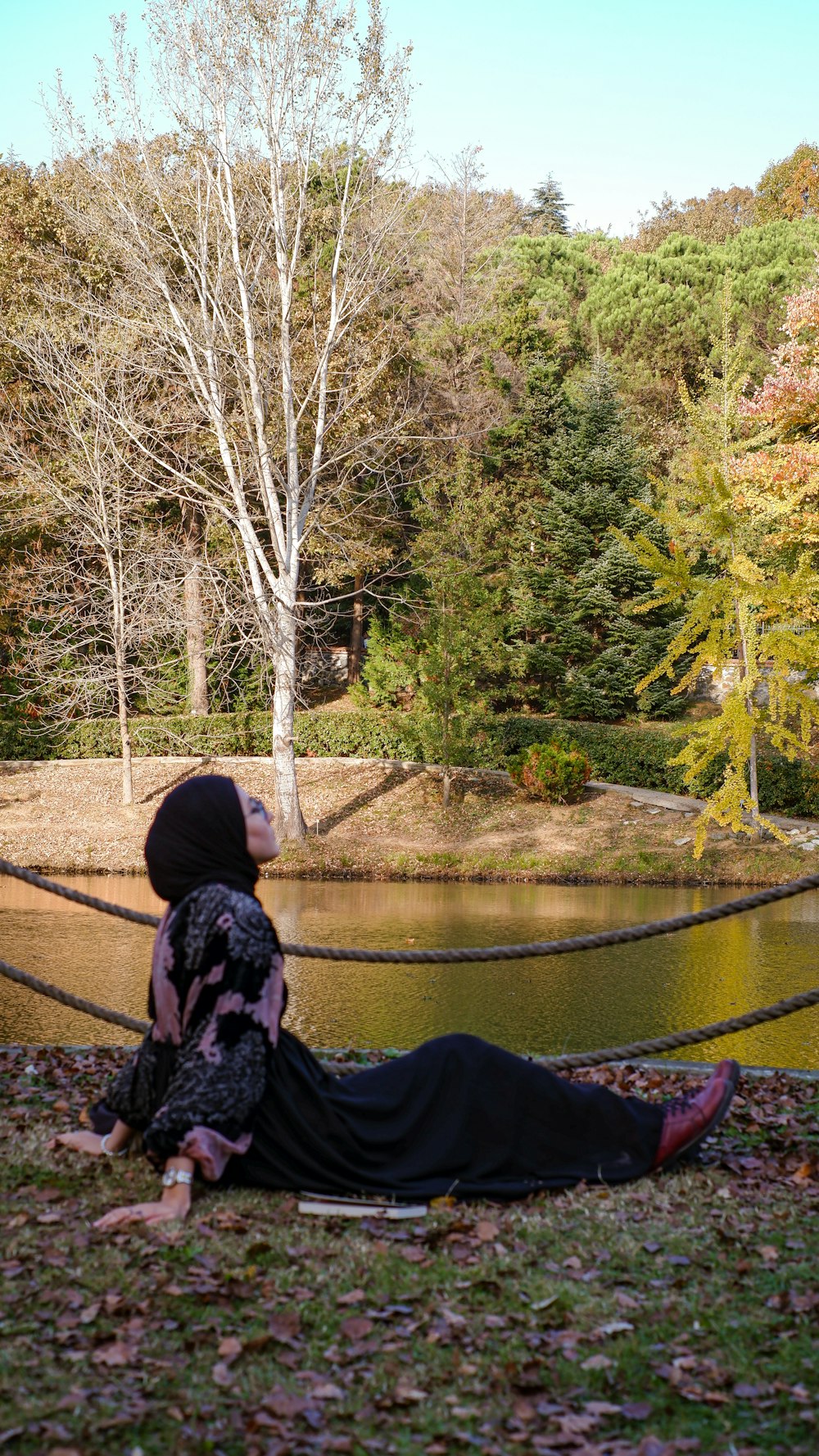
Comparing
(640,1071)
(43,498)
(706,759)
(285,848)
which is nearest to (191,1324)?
(640,1071)

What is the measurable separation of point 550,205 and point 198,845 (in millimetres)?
43034

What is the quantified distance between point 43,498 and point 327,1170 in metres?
18.6

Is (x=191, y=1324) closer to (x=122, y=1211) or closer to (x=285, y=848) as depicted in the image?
(x=122, y=1211)

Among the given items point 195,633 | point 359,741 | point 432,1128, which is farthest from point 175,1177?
point 195,633

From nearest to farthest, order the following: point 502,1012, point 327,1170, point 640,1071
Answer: point 327,1170
point 640,1071
point 502,1012

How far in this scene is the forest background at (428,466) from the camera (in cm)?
1845

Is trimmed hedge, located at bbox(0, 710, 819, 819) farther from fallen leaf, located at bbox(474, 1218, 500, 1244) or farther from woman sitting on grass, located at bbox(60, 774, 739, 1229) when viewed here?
fallen leaf, located at bbox(474, 1218, 500, 1244)

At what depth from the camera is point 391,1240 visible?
3541 mm

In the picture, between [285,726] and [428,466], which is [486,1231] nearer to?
[285,726]

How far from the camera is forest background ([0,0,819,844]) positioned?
18453 millimetres

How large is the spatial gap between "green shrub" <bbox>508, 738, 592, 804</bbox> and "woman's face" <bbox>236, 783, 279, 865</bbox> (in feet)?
52.5

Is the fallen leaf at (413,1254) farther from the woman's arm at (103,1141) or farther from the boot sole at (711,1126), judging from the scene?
the woman's arm at (103,1141)

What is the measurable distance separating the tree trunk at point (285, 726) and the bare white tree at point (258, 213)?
1.0 inches

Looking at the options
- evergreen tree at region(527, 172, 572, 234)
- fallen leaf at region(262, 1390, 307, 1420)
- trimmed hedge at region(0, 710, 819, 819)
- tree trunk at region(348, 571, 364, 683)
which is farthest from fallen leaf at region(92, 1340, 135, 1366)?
evergreen tree at region(527, 172, 572, 234)
